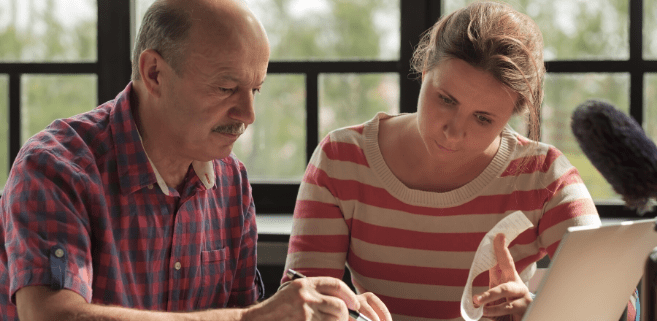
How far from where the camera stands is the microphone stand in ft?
2.29

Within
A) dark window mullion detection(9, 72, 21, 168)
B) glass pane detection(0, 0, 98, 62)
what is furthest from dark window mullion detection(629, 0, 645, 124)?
dark window mullion detection(9, 72, 21, 168)

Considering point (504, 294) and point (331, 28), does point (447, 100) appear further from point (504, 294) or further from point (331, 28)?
point (331, 28)

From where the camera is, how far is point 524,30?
4.50 ft

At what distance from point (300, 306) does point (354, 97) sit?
1578mm

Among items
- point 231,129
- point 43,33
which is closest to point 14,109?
point 43,33

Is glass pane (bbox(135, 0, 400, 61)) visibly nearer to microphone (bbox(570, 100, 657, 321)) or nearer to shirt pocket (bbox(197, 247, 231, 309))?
shirt pocket (bbox(197, 247, 231, 309))

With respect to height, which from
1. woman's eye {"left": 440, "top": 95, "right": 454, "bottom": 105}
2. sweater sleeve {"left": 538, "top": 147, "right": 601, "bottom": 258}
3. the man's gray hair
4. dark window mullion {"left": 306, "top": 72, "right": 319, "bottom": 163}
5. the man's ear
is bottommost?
sweater sleeve {"left": 538, "top": 147, "right": 601, "bottom": 258}

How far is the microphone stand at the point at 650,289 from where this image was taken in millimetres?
697

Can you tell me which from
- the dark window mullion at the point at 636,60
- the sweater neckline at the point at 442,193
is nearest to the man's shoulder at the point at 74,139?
the sweater neckline at the point at 442,193

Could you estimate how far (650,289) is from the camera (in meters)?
0.71

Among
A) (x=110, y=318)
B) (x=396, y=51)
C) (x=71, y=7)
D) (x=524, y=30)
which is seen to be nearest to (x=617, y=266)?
(x=524, y=30)

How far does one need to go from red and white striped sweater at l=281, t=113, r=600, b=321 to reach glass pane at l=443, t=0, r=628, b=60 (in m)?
1.01

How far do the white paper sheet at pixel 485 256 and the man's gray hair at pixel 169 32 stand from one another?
0.68 meters

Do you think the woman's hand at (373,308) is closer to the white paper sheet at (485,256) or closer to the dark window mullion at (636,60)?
the white paper sheet at (485,256)
